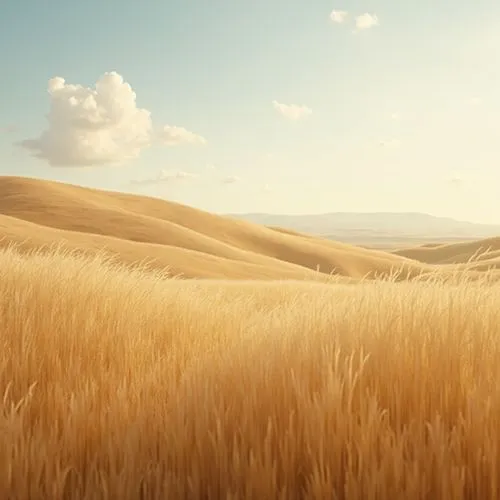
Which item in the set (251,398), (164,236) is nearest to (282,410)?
(251,398)

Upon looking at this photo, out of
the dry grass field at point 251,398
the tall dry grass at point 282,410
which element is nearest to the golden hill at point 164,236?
the dry grass field at point 251,398

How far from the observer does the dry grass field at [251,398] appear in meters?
2.55

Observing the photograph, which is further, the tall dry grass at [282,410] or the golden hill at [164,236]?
the golden hill at [164,236]

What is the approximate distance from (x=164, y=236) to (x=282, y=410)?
57000 mm

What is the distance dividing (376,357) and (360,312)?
704mm

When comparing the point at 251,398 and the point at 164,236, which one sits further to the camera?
the point at 164,236

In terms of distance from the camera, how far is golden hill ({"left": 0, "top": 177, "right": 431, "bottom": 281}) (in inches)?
1567

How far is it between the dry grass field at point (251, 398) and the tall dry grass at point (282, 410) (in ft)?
0.04

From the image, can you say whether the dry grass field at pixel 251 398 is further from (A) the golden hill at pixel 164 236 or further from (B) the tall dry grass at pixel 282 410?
(A) the golden hill at pixel 164 236

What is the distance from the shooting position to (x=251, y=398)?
3100 mm

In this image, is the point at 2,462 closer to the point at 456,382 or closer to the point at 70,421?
the point at 70,421

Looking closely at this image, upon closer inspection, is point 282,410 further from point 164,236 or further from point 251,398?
point 164,236

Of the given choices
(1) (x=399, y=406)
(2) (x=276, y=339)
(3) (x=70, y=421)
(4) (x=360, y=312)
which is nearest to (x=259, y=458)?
(1) (x=399, y=406)

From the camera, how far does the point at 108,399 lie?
3904mm
